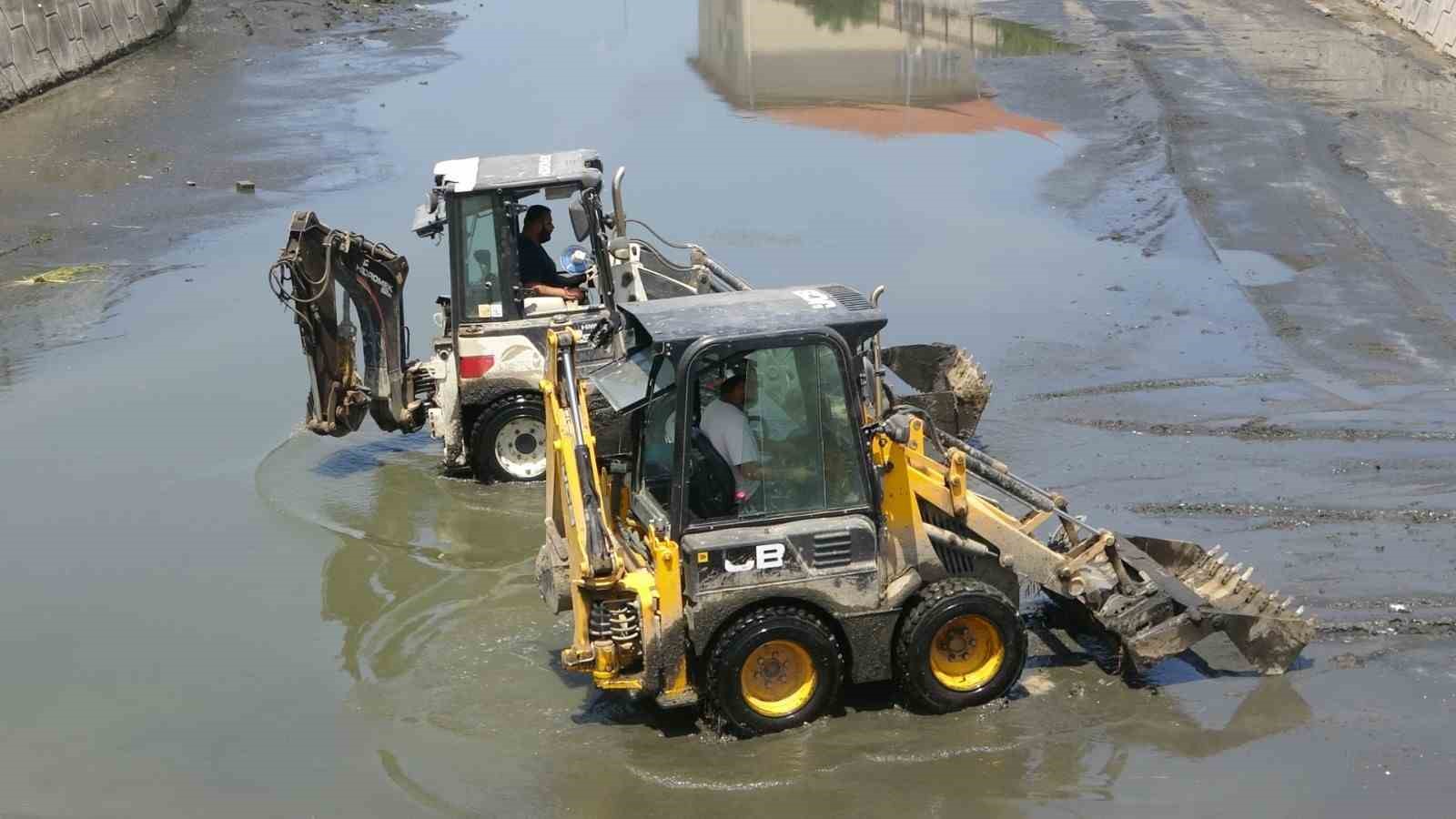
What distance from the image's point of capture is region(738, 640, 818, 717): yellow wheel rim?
8180 millimetres

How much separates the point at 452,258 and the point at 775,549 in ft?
16.3

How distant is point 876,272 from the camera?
55.6ft

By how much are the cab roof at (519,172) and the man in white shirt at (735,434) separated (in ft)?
14.5

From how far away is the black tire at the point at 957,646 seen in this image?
8.19m

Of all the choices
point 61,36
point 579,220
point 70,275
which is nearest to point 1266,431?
point 579,220

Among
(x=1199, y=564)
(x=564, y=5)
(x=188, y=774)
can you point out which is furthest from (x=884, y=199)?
(x=564, y=5)

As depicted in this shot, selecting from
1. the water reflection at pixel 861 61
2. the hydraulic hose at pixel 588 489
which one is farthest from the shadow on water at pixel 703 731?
the water reflection at pixel 861 61

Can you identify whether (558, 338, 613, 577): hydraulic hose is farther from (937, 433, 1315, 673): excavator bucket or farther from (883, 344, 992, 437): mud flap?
(883, 344, 992, 437): mud flap

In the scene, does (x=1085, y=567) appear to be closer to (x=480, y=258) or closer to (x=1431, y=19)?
(x=480, y=258)

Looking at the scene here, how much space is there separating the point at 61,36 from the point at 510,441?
1724cm

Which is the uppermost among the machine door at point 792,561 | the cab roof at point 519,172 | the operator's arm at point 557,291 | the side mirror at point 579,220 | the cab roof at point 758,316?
the cab roof at point 758,316

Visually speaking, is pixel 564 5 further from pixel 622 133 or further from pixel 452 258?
pixel 452 258

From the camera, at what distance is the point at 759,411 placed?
805 centimetres

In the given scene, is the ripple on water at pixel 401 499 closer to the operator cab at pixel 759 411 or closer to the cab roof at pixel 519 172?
the cab roof at pixel 519 172
